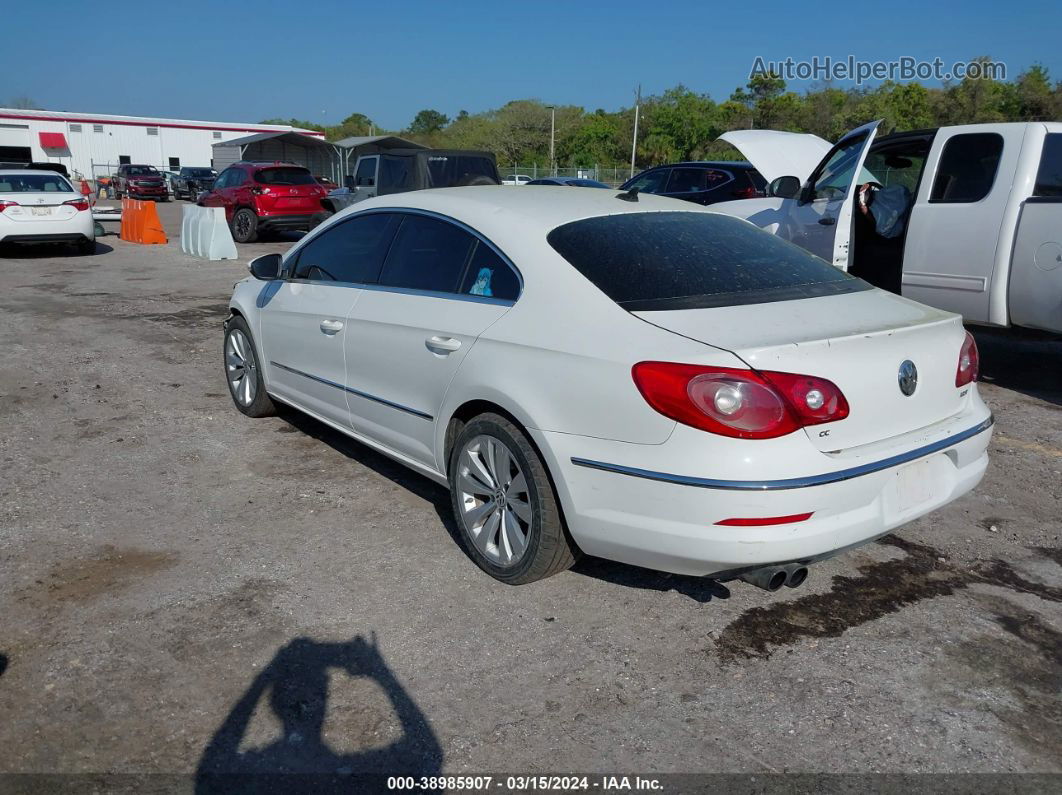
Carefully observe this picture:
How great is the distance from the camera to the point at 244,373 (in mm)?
6043

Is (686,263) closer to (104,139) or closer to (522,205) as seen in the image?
(522,205)

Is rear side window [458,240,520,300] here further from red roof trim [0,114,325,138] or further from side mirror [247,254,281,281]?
red roof trim [0,114,325,138]

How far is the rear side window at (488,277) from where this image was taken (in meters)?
3.74

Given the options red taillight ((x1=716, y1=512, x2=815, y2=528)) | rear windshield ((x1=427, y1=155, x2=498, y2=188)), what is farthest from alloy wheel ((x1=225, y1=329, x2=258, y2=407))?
rear windshield ((x1=427, y1=155, x2=498, y2=188))

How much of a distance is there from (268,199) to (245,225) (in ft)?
3.01

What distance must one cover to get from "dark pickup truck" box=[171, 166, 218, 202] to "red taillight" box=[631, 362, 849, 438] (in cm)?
4281

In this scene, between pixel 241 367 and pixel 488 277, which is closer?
pixel 488 277

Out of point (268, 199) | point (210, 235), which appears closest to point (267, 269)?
point (210, 235)

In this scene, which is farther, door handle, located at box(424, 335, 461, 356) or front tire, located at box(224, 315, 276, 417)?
front tire, located at box(224, 315, 276, 417)

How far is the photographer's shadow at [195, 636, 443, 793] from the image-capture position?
2.58m

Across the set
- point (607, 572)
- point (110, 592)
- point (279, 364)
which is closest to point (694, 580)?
point (607, 572)

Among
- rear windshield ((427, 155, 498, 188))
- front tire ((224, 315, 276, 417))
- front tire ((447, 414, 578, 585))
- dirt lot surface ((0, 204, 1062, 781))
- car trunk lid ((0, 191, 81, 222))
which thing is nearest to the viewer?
dirt lot surface ((0, 204, 1062, 781))

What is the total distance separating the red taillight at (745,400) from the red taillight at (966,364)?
854mm

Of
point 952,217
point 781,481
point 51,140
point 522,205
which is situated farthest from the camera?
point 51,140
